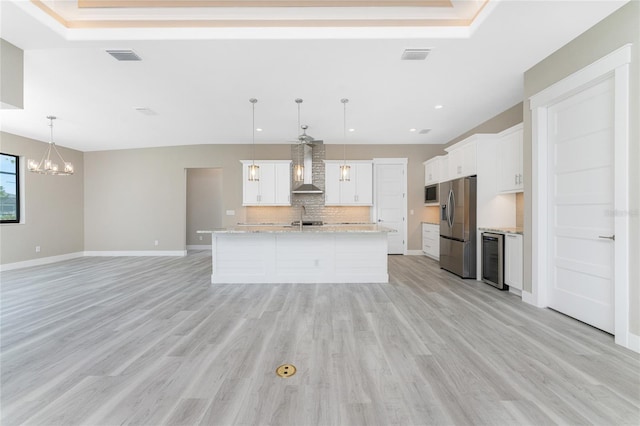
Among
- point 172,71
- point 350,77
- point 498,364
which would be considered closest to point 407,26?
point 350,77

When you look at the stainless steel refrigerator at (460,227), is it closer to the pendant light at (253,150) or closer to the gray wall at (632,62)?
the gray wall at (632,62)

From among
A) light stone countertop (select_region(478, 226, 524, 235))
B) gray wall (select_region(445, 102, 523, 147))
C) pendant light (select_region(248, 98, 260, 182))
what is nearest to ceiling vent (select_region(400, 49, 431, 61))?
pendant light (select_region(248, 98, 260, 182))

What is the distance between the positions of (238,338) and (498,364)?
6.99 ft

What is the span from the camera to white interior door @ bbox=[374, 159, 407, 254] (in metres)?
7.31

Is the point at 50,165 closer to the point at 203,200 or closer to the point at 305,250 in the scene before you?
the point at 203,200

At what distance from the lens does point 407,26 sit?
2867mm

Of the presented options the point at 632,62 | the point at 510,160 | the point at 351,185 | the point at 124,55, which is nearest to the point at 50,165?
the point at 124,55

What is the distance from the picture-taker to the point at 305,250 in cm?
452

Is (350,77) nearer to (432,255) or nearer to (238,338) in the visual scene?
(238,338)

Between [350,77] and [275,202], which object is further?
[275,202]

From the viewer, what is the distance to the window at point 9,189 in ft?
19.0

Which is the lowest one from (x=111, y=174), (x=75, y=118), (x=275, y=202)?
(x=275, y=202)

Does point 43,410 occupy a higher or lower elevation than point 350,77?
lower

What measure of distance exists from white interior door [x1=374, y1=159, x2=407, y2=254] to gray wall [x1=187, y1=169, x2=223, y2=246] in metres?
4.95
